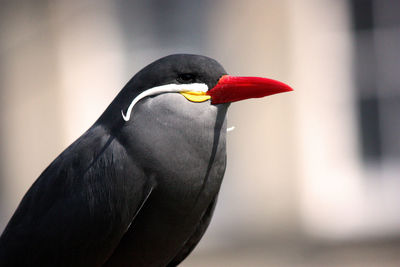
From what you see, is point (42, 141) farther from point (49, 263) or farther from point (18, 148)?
point (49, 263)

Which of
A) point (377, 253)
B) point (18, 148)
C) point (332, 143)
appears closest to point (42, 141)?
point (18, 148)

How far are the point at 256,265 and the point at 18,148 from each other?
2.31 metres

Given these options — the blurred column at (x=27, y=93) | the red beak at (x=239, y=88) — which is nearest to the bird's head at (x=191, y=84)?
the red beak at (x=239, y=88)

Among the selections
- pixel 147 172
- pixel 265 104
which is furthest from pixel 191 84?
pixel 265 104

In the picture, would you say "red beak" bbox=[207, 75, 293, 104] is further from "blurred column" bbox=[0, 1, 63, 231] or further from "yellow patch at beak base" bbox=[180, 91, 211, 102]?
"blurred column" bbox=[0, 1, 63, 231]

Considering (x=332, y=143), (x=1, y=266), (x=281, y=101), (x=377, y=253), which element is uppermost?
(x=1, y=266)

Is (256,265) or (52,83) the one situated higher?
(52,83)

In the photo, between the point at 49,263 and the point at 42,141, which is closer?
the point at 49,263

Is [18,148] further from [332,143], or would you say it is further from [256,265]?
[332,143]

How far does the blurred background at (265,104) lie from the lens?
5883 millimetres

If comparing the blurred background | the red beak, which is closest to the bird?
the red beak

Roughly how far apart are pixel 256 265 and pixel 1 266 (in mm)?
3902

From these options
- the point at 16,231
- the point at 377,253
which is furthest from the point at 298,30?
the point at 16,231

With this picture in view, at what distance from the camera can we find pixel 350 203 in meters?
5.92
